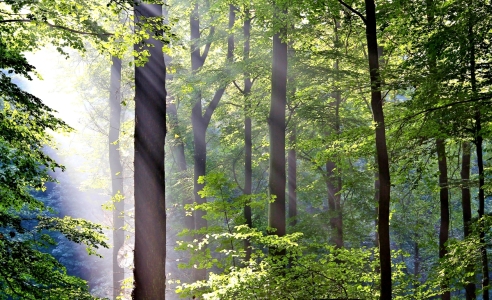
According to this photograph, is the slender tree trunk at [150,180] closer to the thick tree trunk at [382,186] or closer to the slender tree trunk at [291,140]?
the thick tree trunk at [382,186]

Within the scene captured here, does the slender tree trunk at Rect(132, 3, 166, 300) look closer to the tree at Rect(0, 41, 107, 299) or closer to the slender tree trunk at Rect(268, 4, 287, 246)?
the tree at Rect(0, 41, 107, 299)

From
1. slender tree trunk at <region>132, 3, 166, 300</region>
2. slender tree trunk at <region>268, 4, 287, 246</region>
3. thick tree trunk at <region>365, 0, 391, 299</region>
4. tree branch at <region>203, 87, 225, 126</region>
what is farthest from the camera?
tree branch at <region>203, 87, 225, 126</region>

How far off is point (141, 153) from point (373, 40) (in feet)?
12.2

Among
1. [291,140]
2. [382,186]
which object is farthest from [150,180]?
[291,140]

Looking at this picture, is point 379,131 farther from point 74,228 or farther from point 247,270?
point 74,228

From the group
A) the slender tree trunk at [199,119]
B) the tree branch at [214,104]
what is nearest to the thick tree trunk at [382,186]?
the slender tree trunk at [199,119]

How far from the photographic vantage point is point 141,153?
5.85m

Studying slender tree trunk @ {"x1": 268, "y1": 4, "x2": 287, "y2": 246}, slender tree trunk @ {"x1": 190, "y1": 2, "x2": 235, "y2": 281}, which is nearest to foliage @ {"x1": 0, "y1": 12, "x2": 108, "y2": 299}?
slender tree trunk @ {"x1": 268, "y1": 4, "x2": 287, "y2": 246}

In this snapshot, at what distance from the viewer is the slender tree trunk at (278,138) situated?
9.09m

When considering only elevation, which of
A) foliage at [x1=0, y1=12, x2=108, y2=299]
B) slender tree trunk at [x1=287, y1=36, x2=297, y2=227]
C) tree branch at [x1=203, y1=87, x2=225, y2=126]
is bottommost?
foliage at [x1=0, y1=12, x2=108, y2=299]

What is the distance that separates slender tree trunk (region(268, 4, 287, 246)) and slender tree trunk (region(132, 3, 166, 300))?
3.68 m

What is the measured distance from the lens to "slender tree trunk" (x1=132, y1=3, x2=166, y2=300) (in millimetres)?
5688

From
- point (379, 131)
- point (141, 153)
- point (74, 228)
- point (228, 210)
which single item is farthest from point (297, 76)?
point (74, 228)

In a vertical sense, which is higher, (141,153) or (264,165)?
(264,165)
